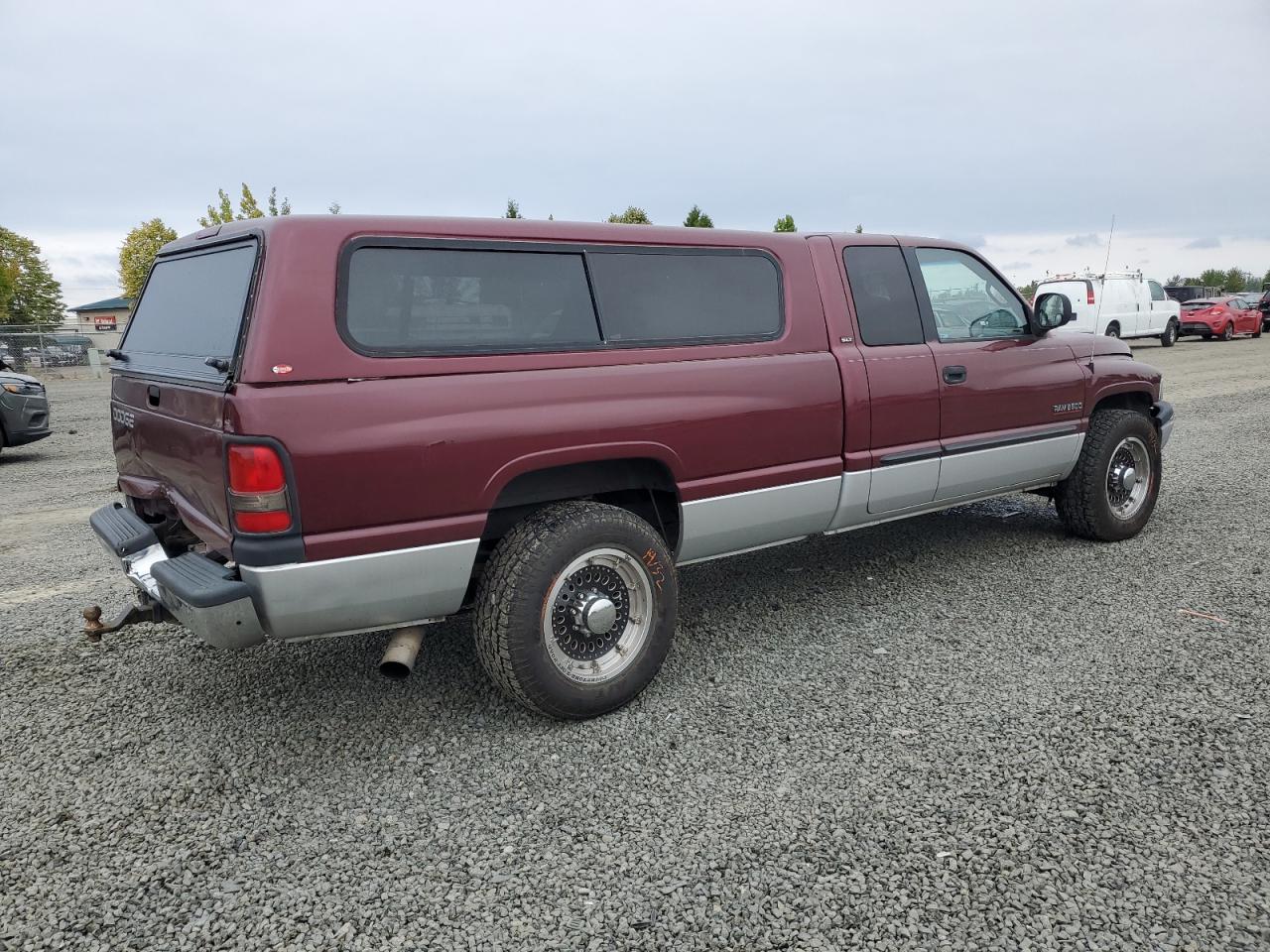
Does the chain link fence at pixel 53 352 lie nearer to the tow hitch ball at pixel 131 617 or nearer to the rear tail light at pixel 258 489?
the tow hitch ball at pixel 131 617

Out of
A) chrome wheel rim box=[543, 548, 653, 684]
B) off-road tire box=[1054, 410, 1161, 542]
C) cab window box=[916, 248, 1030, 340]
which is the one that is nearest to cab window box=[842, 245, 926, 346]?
cab window box=[916, 248, 1030, 340]

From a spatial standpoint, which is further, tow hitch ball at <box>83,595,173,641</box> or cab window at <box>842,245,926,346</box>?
cab window at <box>842,245,926,346</box>

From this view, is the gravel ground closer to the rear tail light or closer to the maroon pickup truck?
the maroon pickup truck

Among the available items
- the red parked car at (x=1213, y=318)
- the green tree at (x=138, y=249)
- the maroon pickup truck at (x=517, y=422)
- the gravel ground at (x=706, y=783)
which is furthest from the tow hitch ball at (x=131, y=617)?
the green tree at (x=138, y=249)

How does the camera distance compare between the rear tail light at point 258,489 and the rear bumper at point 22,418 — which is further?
the rear bumper at point 22,418

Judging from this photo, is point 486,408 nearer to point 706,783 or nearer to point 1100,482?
point 706,783

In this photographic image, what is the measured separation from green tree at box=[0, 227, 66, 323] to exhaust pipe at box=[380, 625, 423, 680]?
75.7 meters

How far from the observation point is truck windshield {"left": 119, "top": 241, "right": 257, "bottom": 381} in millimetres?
3014

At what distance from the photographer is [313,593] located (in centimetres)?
286

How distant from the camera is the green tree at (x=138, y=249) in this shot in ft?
185

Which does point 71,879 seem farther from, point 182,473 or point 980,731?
point 980,731

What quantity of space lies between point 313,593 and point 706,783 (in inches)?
56.9

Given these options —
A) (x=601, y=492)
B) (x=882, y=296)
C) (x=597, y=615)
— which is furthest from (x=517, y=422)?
(x=882, y=296)

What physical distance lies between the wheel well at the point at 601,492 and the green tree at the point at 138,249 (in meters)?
60.8
